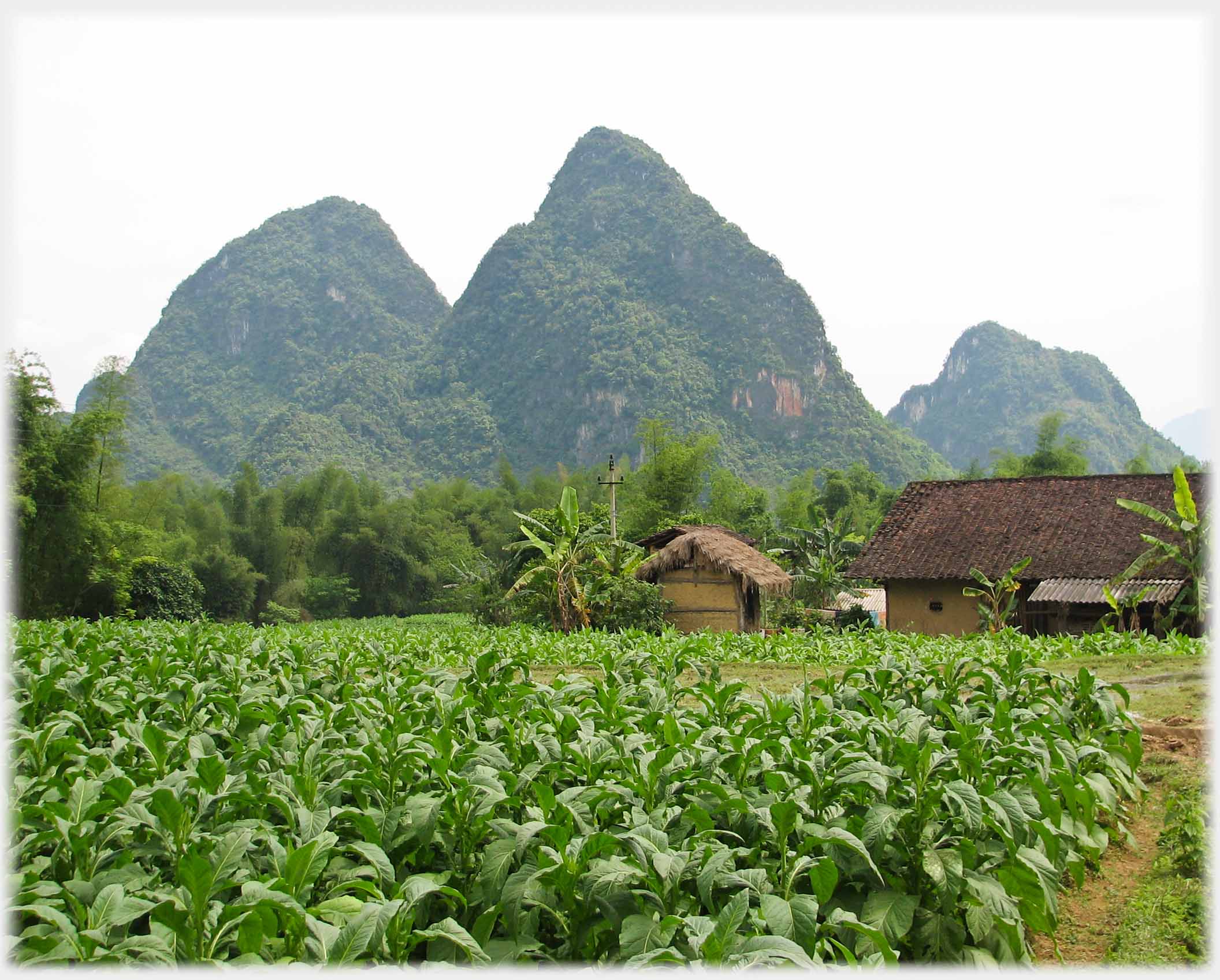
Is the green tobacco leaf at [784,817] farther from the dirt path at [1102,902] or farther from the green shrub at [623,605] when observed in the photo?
the green shrub at [623,605]

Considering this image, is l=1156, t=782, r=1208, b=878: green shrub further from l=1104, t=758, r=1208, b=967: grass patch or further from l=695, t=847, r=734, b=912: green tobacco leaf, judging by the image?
l=695, t=847, r=734, b=912: green tobacco leaf

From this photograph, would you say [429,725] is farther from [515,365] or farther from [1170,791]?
[515,365]

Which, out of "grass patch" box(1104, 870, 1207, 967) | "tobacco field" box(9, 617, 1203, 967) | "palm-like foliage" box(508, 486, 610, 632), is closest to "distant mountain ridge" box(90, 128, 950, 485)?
"palm-like foliage" box(508, 486, 610, 632)

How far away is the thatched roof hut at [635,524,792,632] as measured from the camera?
2236 cm

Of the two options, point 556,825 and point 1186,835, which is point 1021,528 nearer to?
point 1186,835

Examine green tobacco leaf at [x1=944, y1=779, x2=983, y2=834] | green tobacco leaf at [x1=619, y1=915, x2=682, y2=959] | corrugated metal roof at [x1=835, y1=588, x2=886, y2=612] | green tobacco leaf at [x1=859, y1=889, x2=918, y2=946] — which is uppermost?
green tobacco leaf at [x1=944, y1=779, x2=983, y2=834]

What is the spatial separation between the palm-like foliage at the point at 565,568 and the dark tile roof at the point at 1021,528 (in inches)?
220

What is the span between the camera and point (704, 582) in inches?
893

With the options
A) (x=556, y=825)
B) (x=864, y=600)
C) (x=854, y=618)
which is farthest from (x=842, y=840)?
(x=864, y=600)

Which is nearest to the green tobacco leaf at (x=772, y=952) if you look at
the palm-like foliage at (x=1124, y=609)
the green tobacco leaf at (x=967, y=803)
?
the green tobacco leaf at (x=967, y=803)

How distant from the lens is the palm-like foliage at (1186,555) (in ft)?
49.0

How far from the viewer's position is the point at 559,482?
54.2 m

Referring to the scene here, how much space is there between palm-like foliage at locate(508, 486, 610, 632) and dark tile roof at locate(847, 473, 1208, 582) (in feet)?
18.4

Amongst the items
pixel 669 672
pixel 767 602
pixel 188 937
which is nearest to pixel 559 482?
pixel 767 602
